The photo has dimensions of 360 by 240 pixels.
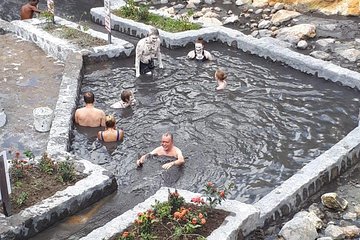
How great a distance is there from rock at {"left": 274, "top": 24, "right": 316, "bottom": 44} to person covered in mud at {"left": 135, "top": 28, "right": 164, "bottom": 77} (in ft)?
14.3

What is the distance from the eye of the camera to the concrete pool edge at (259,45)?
1438 centimetres

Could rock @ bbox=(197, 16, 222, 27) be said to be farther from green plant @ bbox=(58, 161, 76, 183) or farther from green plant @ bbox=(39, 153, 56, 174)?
green plant @ bbox=(58, 161, 76, 183)

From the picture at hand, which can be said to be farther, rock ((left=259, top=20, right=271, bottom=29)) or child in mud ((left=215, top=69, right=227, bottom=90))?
rock ((left=259, top=20, right=271, bottom=29))

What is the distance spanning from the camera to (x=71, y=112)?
1226 centimetres

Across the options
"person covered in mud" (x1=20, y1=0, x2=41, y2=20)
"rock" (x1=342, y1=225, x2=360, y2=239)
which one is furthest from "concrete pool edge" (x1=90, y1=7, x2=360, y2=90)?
"rock" (x1=342, y1=225, x2=360, y2=239)

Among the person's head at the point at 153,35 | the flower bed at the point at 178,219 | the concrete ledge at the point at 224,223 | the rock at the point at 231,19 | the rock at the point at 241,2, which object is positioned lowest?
the rock at the point at 231,19

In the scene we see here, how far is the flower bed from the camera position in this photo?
780cm

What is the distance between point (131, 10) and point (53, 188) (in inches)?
416

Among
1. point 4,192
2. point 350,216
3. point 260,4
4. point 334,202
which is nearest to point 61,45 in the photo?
point 4,192

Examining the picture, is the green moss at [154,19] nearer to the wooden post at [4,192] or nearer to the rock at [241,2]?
the rock at [241,2]

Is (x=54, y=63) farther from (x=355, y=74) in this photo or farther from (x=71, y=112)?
(x=355, y=74)

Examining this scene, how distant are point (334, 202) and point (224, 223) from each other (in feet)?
7.33

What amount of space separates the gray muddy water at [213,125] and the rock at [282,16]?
3658 millimetres

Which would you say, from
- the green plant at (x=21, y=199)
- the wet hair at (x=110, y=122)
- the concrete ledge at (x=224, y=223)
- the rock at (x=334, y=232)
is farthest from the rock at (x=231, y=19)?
the green plant at (x=21, y=199)
